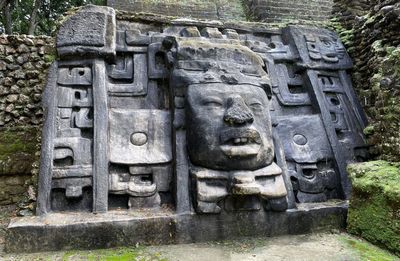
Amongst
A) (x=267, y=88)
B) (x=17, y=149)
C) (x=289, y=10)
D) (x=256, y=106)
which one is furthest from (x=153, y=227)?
(x=289, y=10)

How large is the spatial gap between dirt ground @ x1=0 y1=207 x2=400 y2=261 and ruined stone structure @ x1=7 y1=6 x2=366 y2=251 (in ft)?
0.39

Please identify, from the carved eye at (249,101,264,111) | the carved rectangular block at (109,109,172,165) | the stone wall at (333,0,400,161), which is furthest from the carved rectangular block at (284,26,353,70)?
the carved rectangular block at (109,109,172,165)

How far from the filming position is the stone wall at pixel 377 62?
375cm

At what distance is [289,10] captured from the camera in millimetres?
8844

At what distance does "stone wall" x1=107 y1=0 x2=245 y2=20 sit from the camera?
873cm

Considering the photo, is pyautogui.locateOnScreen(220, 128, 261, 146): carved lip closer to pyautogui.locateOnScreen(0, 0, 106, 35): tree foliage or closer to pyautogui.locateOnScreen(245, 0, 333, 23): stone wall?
pyautogui.locateOnScreen(245, 0, 333, 23): stone wall

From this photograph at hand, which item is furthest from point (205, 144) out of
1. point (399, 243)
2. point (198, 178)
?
point (399, 243)

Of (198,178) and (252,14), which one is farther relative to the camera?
(252,14)

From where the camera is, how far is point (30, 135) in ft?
18.4

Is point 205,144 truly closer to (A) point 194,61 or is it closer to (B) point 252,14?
(A) point 194,61

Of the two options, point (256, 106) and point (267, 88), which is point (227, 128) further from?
point (267, 88)

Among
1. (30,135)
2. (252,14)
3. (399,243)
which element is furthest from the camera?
(252,14)

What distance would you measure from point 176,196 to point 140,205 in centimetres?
41

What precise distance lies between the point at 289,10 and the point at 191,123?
246 inches
